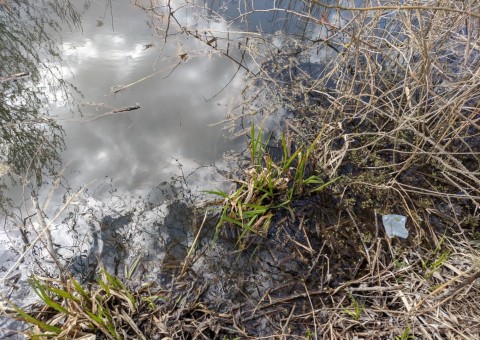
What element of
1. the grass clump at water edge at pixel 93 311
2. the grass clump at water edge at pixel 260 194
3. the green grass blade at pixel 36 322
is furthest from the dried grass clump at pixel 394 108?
the green grass blade at pixel 36 322

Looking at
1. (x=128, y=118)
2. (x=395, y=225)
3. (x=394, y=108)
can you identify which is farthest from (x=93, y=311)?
(x=394, y=108)

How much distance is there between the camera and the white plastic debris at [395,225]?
1.98 meters

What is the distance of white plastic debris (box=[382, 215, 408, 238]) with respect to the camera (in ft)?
6.49

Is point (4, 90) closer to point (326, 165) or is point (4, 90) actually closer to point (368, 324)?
point (326, 165)

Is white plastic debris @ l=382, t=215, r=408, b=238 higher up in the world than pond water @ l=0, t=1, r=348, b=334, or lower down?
lower down

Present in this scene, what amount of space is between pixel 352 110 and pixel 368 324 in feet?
4.71

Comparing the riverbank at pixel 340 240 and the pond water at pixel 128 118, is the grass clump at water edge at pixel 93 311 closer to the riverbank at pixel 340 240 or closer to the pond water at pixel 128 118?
the riverbank at pixel 340 240

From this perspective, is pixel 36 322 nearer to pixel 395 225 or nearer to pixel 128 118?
pixel 128 118

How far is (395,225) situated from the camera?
2018mm

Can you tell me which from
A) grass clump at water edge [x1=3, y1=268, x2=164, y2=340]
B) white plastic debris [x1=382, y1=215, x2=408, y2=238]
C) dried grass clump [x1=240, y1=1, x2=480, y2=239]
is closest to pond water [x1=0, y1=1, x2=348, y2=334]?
grass clump at water edge [x1=3, y1=268, x2=164, y2=340]

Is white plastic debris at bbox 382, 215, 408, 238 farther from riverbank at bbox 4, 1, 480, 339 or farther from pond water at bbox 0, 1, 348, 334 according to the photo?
pond water at bbox 0, 1, 348, 334

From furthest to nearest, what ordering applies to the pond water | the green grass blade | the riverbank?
the pond water < the riverbank < the green grass blade

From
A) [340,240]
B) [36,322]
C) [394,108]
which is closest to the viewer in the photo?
[36,322]

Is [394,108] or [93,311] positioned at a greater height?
[394,108]
